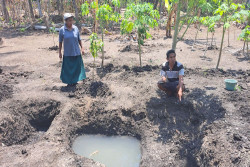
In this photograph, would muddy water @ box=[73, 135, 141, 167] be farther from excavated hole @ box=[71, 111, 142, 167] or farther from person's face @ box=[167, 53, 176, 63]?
person's face @ box=[167, 53, 176, 63]

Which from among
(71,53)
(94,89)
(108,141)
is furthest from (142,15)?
(108,141)

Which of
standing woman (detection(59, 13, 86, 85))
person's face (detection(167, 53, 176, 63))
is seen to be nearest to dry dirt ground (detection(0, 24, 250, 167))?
standing woman (detection(59, 13, 86, 85))

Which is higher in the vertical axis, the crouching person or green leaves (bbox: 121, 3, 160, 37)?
green leaves (bbox: 121, 3, 160, 37)

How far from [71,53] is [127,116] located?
189 cm

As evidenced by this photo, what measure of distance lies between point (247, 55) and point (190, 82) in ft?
12.4

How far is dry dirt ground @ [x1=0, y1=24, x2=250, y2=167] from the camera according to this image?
3.11 m

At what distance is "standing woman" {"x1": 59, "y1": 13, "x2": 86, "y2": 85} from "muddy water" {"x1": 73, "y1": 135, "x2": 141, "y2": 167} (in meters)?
1.56

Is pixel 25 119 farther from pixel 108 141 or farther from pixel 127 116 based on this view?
pixel 127 116

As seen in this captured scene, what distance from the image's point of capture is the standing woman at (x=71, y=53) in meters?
4.41

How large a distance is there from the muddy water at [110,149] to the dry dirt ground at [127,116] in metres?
0.13

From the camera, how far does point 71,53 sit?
4.60 metres

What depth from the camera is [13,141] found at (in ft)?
12.0

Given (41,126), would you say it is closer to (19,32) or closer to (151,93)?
(151,93)

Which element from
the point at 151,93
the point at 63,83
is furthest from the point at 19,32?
the point at 151,93
